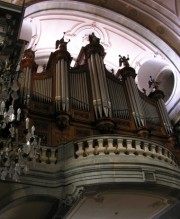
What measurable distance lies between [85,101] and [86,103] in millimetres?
80

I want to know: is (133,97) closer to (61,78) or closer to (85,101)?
(85,101)

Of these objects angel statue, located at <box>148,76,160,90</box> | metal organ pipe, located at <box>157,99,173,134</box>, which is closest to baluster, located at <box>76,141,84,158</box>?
metal organ pipe, located at <box>157,99,173,134</box>

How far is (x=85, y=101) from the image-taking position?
28.5 ft

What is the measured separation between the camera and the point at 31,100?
320 inches

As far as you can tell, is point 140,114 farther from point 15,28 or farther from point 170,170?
point 15,28

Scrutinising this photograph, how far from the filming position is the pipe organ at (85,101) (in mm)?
7922

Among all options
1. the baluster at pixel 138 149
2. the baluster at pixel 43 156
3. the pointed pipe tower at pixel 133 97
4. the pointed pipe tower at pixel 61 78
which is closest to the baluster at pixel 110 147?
the baluster at pixel 138 149

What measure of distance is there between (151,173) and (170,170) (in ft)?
1.70

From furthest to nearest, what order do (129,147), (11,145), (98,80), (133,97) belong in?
1. (133,97)
2. (98,80)
3. (129,147)
4. (11,145)

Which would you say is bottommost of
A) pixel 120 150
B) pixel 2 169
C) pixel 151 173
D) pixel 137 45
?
pixel 2 169

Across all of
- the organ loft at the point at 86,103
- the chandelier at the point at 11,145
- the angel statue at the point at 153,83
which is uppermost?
the angel statue at the point at 153,83

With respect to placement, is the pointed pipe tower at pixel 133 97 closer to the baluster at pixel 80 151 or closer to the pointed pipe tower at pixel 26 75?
the baluster at pixel 80 151

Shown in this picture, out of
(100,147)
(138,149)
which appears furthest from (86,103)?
(138,149)

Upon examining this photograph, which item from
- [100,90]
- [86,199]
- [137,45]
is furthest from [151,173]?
[137,45]
